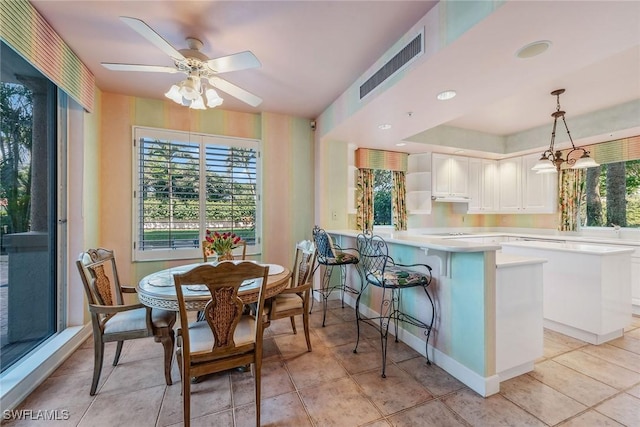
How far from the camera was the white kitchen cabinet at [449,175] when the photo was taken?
4.71 metres

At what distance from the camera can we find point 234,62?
1922mm

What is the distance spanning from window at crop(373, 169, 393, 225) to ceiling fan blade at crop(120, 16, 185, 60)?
3650 millimetres

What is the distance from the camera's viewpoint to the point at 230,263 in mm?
1485

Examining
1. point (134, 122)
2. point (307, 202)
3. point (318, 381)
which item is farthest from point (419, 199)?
point (134, 122)

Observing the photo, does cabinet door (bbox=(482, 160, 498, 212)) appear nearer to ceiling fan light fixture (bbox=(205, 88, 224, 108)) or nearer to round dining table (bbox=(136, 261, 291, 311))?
round dining table (bbox=(136, 261, 291, 311))

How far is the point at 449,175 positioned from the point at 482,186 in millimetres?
832

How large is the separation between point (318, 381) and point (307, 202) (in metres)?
2.55

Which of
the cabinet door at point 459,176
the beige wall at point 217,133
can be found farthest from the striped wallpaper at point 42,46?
the cabinet door at point 459,176

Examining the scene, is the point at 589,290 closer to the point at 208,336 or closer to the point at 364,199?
the point at 364,199

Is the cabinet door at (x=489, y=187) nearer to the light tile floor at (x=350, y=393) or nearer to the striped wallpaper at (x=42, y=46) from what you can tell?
the light tile floor at (x=350, y=393)

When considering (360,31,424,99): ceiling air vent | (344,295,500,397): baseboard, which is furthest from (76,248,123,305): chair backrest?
(360,31,424,99): ceiling air vent

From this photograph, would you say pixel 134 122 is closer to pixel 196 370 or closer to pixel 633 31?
pixel 196 370

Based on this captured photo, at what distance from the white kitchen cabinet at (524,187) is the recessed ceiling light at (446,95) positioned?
341cm

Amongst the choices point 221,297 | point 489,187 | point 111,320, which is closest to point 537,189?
point 489,187
